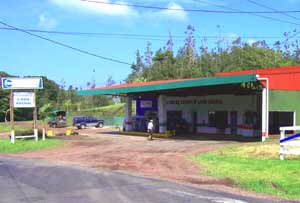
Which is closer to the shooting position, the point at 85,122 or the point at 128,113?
the point at 128,113

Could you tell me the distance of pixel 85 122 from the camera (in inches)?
2618

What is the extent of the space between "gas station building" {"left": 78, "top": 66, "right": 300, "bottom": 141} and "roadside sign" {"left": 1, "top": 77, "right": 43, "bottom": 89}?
8402mm

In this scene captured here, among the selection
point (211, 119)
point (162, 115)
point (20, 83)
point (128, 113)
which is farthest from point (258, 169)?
point (128, 113)

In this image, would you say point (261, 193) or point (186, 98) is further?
point (186, 98)

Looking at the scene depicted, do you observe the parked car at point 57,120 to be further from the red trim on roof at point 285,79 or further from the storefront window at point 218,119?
the red trim on roof at point 285,79

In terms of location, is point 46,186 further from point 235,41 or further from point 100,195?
point 235,41

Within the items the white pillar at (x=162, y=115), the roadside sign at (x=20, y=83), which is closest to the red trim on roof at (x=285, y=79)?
the white pillar at (x=162, y=115)

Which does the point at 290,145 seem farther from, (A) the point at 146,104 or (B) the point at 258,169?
(A) the point at 146,104

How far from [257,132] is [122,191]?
92.1 ft

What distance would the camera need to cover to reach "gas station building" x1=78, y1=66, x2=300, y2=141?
3322 centimetres

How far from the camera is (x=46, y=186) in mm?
14531

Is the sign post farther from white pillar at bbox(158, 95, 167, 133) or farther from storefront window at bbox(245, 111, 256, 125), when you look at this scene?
storefront window at bbox(245, 111, 256, 125)

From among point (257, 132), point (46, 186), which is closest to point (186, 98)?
point (257, 132)

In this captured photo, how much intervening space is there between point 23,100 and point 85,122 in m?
28.7
